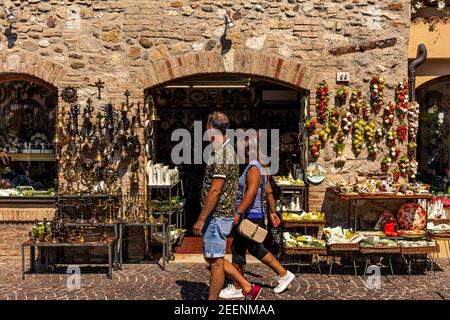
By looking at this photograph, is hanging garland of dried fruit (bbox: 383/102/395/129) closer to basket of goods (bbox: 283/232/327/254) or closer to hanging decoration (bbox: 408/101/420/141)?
hanging decoration (bbox: 408/101/420/141)

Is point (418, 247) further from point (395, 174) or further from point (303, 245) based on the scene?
point (303, 245)

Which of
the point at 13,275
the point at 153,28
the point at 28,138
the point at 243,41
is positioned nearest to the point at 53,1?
the point at 153,28

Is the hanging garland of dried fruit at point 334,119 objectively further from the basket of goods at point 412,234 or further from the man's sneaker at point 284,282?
the man's sneaker at point 284,282

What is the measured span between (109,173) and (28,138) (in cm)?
187

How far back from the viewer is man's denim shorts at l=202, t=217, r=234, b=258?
573cm

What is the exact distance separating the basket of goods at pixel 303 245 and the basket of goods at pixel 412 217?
138cm

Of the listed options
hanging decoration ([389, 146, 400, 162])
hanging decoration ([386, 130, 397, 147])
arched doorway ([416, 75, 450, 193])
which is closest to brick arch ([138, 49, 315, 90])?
hanging decoration ([386, 130, 397, 147])

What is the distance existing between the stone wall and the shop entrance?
312 cm

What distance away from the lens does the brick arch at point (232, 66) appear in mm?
8141

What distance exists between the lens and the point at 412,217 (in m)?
8.15

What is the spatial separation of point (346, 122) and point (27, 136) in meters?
5.18

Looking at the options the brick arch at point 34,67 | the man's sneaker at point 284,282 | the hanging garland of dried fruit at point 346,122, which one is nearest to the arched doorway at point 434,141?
the hanging garland of dried fruit at point 346,122

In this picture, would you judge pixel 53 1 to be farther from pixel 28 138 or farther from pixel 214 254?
pixel 214 254

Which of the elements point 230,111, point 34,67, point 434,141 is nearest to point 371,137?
point 434,141
